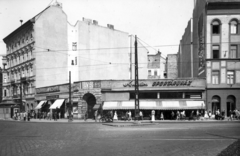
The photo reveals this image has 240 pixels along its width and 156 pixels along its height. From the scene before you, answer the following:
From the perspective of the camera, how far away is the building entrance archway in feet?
136

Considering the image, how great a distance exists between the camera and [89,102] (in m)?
41.8

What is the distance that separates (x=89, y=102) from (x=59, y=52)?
15084 mm

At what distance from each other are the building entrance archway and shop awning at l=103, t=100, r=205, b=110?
3.23 m

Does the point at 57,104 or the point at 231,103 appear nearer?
the point at 231,103

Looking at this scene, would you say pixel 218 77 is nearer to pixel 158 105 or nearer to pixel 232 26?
pixel 232 26

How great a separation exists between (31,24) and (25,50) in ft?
18.5

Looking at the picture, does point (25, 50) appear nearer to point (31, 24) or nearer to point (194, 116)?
point (31, 24)

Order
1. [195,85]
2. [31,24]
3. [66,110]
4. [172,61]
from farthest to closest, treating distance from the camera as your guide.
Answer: [172,61] < [31,24] < [66,110] < [195,85]

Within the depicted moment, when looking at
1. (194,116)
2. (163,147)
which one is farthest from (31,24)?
(163,147)

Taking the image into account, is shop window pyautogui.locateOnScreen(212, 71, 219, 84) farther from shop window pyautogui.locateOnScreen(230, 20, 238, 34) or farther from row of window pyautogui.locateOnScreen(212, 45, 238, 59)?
shop window pyautogui.locateOnScreen(230, 20, 238, 34)

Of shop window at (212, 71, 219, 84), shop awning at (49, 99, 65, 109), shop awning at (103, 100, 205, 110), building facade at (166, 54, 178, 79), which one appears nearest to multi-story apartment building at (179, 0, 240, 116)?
shop window at (212, 71, 219, 84)

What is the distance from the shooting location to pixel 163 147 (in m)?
11.2

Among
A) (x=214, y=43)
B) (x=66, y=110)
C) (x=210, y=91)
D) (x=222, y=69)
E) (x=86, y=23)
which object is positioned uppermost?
(x=86, y=23)

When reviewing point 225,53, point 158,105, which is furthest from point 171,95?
point 225,53
